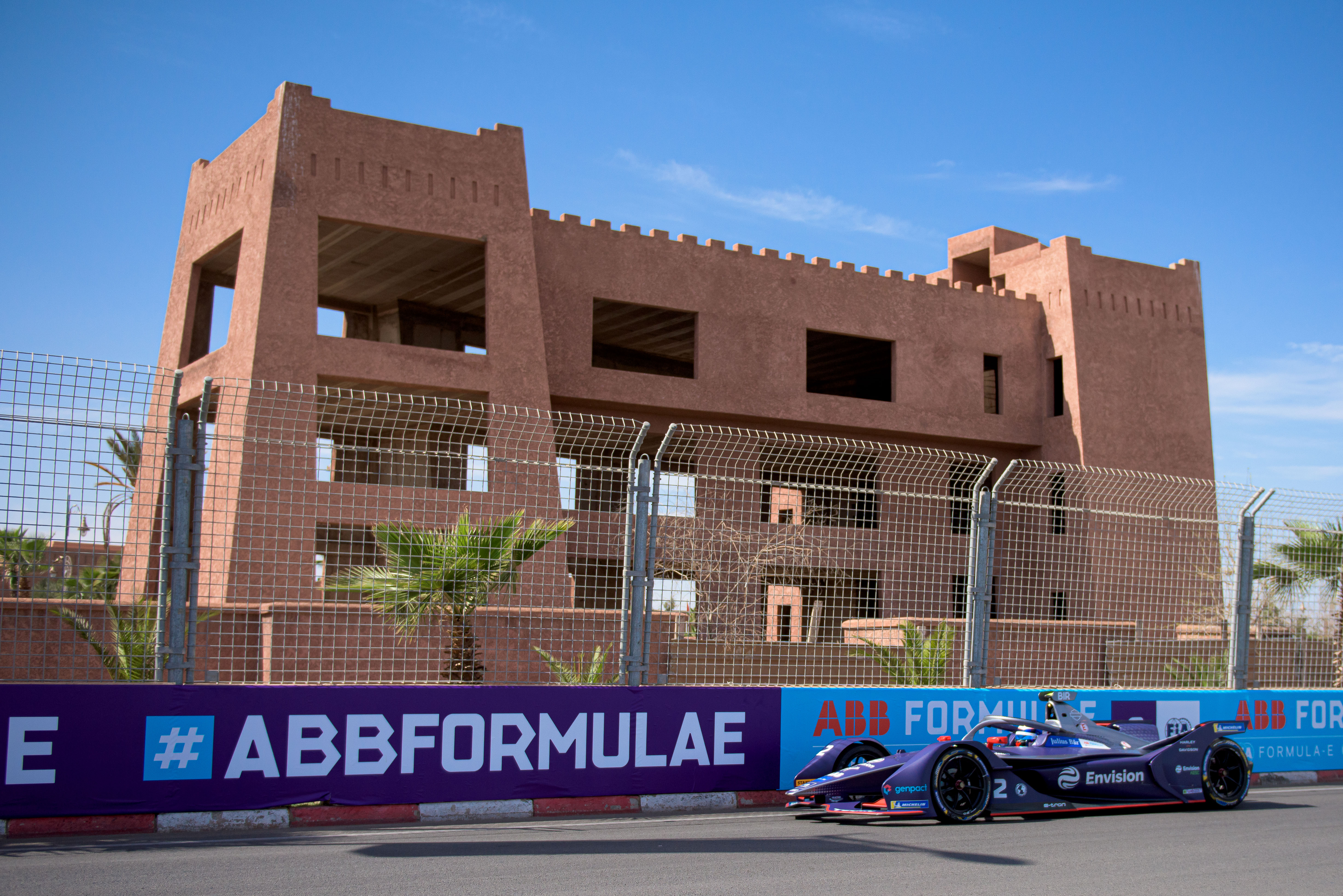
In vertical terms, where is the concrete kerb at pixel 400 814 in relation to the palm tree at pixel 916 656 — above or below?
below

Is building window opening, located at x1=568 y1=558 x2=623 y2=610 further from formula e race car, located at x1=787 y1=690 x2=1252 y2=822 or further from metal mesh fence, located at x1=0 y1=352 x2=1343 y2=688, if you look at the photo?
formula e race car, located at x1=787 y1=690 x2=1252 y2=822

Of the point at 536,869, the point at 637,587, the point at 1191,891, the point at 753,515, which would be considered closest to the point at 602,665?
the point at 637,587

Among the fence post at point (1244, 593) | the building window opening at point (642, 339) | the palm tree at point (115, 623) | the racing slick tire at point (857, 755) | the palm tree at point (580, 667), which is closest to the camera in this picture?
the palm tree at point (115, 623)

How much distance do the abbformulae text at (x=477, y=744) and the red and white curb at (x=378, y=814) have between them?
0.24 metres

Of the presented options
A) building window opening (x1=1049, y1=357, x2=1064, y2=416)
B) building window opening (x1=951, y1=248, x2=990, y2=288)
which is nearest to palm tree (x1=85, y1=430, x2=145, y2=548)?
building window opening (x1=1049, y1=357, x2=1064, y2=416)

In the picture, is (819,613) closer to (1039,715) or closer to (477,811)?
(1039,715)

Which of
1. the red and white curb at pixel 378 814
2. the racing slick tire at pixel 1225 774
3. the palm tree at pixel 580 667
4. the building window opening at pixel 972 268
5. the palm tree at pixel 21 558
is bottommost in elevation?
the red and white curb at pixel 378 814

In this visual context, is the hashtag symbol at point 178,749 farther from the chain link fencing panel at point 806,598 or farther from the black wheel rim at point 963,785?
the black wheel rim at point 963,785

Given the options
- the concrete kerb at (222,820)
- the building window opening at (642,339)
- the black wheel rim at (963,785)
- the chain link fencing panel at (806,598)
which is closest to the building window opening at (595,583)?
the chain link fencing panel at (806,598)

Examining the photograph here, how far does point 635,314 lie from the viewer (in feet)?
90.5

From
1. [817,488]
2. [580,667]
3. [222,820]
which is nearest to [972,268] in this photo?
[817,488]

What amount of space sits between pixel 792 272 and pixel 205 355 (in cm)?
1278

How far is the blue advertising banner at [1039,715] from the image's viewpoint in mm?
10055

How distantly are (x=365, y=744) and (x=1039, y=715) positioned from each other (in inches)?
237
